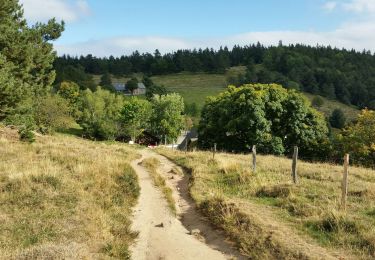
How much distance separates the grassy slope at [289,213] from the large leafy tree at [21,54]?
1439 cm

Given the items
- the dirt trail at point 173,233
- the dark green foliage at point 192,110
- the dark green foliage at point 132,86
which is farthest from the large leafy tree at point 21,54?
the dark green foliage at point 132,86

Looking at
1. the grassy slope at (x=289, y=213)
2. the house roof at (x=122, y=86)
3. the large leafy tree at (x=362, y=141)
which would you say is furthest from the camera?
the house roof at (x=122, y=86)

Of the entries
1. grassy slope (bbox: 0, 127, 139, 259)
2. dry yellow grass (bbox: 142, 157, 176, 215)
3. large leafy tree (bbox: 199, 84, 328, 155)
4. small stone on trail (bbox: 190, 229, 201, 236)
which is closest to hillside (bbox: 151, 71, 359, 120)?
large leafy tree (bbox: 199, 84, 328, 155)

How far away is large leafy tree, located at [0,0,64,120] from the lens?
27172 millimetres

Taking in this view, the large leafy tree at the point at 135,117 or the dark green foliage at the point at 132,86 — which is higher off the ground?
the dark green foliage at the point at 132,86

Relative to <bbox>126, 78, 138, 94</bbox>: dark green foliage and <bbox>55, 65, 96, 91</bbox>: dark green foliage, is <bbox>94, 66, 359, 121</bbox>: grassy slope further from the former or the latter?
<bbox>55, 65, 96, 91</bbox>: dark green foliage

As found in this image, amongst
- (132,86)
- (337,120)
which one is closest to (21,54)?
(337,120)

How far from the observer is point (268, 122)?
49.0 meters

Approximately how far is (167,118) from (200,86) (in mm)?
87525

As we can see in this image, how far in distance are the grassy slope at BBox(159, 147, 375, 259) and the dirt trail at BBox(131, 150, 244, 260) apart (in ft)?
1.68

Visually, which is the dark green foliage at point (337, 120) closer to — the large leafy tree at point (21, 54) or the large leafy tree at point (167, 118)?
the large leafy tree at point (167, 118)

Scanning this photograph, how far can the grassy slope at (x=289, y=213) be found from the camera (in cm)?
1073

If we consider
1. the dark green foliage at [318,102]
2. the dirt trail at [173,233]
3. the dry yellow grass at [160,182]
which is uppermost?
the dark green foliage at [318,102]

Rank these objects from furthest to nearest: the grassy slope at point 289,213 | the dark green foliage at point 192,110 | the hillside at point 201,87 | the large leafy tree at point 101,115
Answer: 1. the hillside at point 201,87
2. the dark green foliage at point 192,110
3. the large leafy tree at point 101,115
4. the grassy slope at point 289,213
